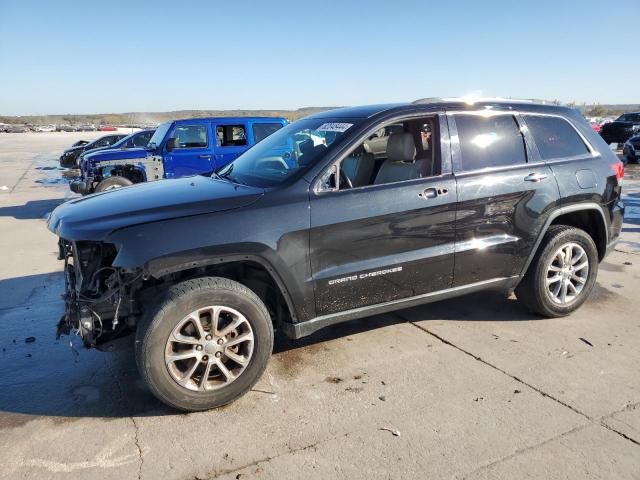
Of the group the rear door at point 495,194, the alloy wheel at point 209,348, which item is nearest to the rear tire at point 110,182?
the alloy wheel at point 209,348

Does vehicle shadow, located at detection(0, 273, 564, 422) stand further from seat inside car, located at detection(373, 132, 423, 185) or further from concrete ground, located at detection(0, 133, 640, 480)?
seat inside car, located at detection(373, 132, 423, 185)

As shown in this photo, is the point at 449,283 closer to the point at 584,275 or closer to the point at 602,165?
the point at 584,275

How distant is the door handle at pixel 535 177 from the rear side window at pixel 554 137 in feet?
0.65

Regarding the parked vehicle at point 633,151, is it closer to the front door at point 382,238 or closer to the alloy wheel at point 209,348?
the front door at point 382,238

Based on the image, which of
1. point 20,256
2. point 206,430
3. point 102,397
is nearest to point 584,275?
point 206,430

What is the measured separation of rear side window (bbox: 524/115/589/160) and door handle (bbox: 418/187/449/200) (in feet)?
3.71

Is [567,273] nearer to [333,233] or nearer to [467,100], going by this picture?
[467,100]

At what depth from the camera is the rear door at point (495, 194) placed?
387cm

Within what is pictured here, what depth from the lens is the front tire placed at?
9.80 feet

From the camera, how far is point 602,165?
14.8 feet

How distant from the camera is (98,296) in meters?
3.21

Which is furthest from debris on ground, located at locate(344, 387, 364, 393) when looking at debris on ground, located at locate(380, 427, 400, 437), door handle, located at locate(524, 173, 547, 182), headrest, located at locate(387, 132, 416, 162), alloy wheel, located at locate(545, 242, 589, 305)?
door handle, located at locate(524, 173, 547, 182)

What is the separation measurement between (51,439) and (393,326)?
265cm

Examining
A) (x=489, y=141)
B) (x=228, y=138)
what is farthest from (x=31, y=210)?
(x=489, y=141)
